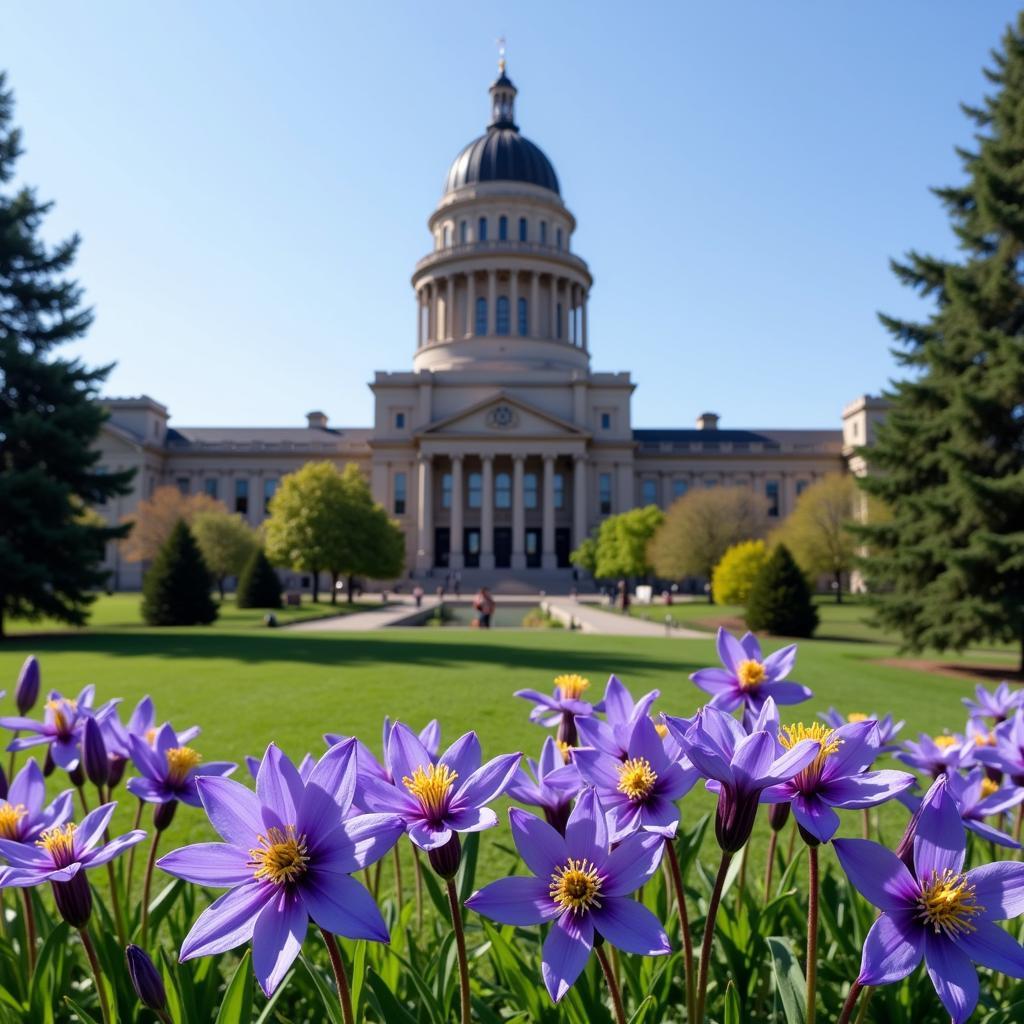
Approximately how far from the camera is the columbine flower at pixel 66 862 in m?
1.52

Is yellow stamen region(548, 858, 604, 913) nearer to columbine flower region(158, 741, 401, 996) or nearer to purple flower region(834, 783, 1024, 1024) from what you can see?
columbine flower region(158, 741, 401, 996)

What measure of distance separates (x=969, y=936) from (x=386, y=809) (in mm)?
1031

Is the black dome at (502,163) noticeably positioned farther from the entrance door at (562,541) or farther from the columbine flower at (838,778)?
the columbine flower at (838,778)

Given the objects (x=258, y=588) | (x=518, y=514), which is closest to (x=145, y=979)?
(x=258, y=588)

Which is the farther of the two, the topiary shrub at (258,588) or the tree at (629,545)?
the tree at (629,545)

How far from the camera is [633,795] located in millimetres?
1631

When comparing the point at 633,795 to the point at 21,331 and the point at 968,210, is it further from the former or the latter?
the point at 21,331

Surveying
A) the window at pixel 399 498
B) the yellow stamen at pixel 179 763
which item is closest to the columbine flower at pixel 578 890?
the yellow stamen at pixel 179 763

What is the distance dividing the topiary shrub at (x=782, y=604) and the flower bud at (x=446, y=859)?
85.2ft

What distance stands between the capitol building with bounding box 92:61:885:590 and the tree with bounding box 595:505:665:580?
371 inches

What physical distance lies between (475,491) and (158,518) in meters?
27.3

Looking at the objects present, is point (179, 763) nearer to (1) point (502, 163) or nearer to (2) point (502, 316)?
(2) point (502, 316)

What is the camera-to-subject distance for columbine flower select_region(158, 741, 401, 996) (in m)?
1.24

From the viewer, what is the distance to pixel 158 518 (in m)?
53.7
